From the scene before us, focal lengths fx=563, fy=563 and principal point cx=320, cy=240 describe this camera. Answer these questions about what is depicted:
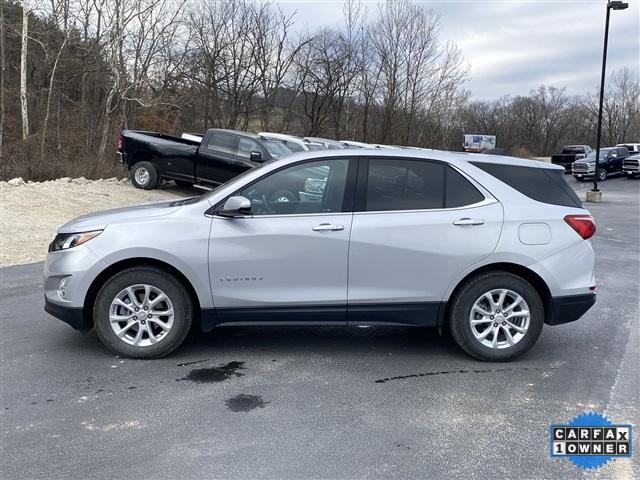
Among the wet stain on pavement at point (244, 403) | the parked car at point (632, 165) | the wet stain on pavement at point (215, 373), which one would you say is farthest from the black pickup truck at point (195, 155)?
the parked car at point (632, 165)

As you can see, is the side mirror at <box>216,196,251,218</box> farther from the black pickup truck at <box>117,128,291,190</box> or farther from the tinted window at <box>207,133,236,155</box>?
the tinted window at <box>207,133,236,155</box>

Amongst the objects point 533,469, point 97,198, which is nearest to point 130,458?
point 533,469

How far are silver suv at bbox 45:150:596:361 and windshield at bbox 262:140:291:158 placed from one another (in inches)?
408

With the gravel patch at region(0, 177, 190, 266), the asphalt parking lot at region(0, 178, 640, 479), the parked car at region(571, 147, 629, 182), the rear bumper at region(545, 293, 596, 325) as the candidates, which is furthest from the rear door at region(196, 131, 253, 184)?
the parked car at region(571, 147, 629, 182)

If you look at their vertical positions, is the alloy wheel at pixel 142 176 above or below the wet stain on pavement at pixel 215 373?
above

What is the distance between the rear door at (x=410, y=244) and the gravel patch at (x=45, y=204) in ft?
22.0

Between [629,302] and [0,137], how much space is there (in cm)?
2006

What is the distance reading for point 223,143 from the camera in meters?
15.4

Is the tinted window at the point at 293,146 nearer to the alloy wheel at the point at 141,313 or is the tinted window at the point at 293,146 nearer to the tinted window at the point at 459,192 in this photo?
the tinted window at the point at 459,192

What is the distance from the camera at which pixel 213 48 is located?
31422 millimetres

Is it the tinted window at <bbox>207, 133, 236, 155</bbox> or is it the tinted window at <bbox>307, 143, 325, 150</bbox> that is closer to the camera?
the tinted window at <bbox>207, 133, 236, 155</bbox>

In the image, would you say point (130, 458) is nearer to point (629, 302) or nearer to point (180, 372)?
point (180, 372)

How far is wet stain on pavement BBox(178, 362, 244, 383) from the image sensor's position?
14.4 feet

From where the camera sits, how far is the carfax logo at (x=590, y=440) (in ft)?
10.9
